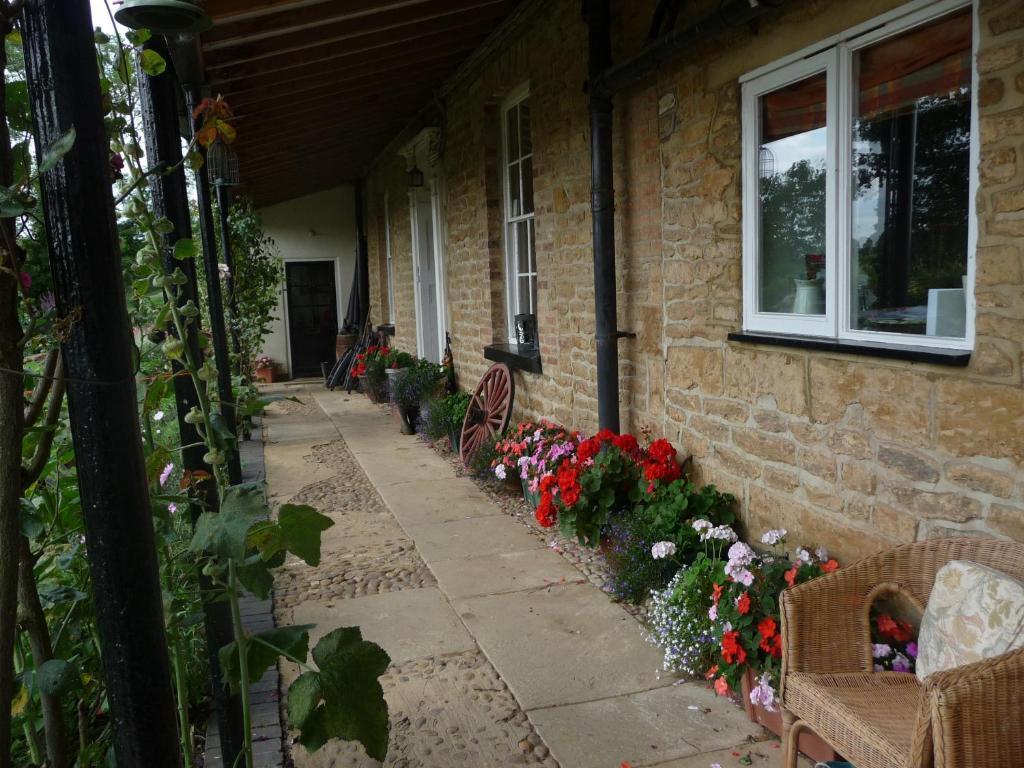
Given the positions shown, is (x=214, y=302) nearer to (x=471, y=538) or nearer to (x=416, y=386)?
(x=471, y=538)

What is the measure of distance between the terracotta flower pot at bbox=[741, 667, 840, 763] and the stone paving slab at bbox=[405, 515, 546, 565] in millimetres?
1831

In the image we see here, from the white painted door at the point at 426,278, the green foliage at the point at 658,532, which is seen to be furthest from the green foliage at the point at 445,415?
the green foliage at the point at 658,532

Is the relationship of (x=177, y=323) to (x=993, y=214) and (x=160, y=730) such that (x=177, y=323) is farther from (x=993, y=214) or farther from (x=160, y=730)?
(x=993, y=214)

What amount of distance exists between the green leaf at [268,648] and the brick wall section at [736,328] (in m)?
1.88

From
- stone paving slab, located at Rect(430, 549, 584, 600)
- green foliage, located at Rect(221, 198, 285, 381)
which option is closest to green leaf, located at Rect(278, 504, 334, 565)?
stone paving slab, located at Rect(430, 549, 584, 600)

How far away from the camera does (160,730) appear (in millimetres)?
1187

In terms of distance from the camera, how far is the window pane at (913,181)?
2428 millimetres

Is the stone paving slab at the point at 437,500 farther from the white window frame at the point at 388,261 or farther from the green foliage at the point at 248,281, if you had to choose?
the white window frame at the point at 388,261

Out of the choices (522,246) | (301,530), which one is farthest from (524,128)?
(301,530)

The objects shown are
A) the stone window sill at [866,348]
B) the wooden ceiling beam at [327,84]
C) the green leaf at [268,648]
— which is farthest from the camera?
the wooden ceiling beam at [327,84]

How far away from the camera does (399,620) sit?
3.45 m

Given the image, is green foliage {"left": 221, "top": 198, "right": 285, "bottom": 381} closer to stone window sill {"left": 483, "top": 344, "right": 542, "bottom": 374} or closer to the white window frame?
the white window frame

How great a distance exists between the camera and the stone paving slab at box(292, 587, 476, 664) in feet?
10.5

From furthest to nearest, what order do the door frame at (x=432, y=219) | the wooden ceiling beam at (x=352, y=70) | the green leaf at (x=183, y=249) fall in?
the door frame at (x=432, y=219) → the wooden ceiling beam at (x=352, y=70) → the green leaf at (x=183, y=249)
